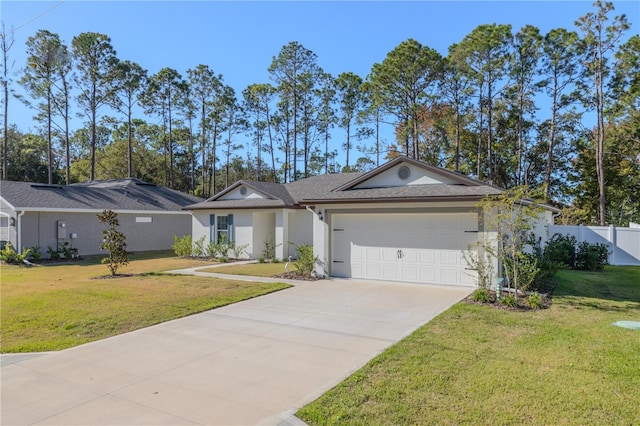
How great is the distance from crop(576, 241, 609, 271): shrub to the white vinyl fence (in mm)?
1502

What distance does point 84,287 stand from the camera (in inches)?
428

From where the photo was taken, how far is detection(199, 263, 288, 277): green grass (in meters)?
13.5

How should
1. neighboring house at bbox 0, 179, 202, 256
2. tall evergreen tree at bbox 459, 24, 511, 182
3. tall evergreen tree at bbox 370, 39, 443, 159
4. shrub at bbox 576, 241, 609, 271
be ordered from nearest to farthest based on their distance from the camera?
shrub at bbox 576, 241, 609, 271 < neighboring house at bbox 0, 179, 202, 256 < tall evergreen tree at bbox 459, 24, 511, 182 < tall evergreen tree at bbox 370, 39, 443, 159

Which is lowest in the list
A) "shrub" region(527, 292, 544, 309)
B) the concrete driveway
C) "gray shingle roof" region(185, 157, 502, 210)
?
the concrete driveway

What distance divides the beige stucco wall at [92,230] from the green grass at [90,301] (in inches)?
158

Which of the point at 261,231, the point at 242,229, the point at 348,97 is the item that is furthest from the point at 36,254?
the point at 348,97

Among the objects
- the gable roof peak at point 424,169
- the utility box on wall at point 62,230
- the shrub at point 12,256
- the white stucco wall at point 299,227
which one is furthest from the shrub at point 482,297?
the utility box on wall at point 62,230

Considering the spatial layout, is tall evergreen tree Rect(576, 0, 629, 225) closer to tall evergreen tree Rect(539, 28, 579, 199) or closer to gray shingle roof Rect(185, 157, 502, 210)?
tall evergreen tree Rect(539, 28, 579, 199)

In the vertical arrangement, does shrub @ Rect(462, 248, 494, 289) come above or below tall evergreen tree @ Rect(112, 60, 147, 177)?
below

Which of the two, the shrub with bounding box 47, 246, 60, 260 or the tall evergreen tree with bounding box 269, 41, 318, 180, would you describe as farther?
the tall evergreen tree with bounding box 269, 41, 318, 180

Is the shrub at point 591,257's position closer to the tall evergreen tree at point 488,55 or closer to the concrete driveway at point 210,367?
the concrete driveway at point 210,367

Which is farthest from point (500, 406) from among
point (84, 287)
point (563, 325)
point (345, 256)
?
point (84, 287)

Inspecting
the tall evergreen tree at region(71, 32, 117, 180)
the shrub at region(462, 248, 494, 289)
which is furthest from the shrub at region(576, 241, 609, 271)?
the tall evergreen tree at region(71, 32, 117, 180)

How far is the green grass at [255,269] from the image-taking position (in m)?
13.5
